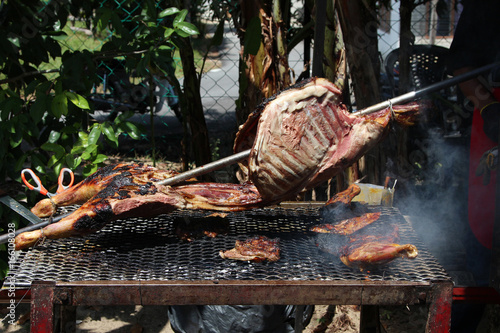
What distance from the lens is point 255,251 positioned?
88.5 inches

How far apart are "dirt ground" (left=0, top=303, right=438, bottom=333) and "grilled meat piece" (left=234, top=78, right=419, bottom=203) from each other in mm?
1498

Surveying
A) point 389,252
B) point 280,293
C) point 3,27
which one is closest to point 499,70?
point 389,252

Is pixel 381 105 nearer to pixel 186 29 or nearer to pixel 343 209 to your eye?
pixel 343 209

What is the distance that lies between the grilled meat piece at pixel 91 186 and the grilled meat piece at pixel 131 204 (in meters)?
0.11

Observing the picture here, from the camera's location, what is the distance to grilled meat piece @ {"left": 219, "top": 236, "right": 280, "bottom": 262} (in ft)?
7.25

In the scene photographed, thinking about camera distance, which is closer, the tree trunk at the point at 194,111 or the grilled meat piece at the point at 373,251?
the grilled meat piece at the point at 373,251

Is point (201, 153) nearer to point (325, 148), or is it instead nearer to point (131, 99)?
point (325, 148)


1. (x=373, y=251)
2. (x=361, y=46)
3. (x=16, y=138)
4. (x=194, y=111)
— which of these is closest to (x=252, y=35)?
(x=361, y=46)

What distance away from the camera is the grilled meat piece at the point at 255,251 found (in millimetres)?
2209

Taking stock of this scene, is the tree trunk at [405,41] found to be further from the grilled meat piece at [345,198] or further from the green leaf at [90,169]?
the green leaf at [90,169]

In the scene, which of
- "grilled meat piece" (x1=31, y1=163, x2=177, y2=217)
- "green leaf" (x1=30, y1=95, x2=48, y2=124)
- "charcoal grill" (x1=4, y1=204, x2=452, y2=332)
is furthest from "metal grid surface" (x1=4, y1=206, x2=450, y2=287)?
"green leaf" (x1=30, y1=95, x2=48, y2=124)

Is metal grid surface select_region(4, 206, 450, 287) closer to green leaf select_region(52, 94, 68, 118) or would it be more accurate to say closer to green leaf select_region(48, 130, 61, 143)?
green leaf select_region(52, 94, 68, 118)

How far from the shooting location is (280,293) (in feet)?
6.26

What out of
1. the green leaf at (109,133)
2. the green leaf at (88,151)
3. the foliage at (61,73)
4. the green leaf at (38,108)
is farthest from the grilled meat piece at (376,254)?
the green leaf at (38,108)
